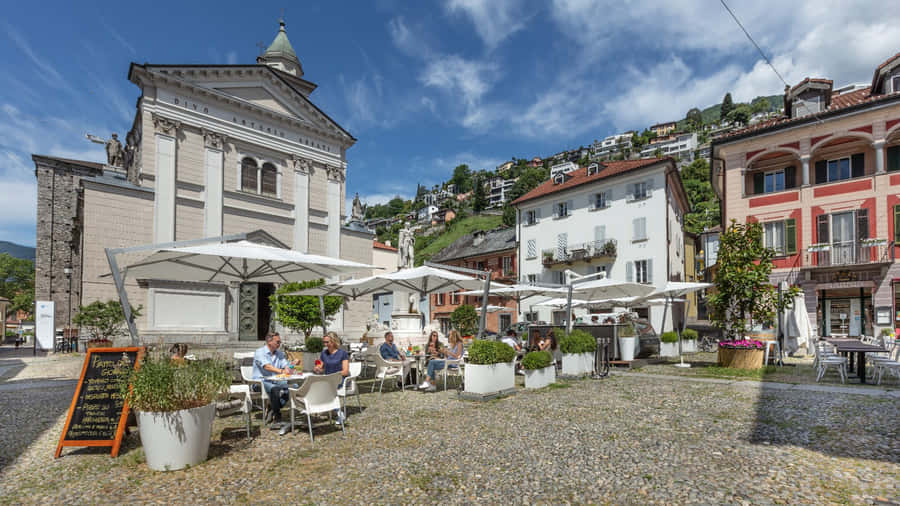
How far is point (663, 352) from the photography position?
1916 cm

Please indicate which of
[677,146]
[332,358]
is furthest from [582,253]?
[677,146]

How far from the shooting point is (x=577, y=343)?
11.8 meters

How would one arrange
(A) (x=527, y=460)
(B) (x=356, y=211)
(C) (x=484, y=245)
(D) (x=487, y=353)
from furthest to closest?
(C) (x=484, y=245) → (B) (x=356, y=211) → (D) (x=487, y=353) → (A) (x=527, y=460)

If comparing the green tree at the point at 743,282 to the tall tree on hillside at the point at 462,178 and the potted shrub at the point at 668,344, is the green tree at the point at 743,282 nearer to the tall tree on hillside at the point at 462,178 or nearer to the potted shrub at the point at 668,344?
the potted shrub at the point at 668,344

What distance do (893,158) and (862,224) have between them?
294cm

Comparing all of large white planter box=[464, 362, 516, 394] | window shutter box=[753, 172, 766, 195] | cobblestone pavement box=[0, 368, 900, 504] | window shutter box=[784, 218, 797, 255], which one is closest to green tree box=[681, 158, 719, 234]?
window shutter box=[753, 172, 766, 195]

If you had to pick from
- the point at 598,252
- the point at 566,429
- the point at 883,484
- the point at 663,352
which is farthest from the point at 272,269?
the point at 598,252

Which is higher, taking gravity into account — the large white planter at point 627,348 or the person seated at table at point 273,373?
the person seated at table at point 273,373

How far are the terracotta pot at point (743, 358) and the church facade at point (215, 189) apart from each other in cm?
1586

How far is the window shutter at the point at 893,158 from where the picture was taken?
20.7 m

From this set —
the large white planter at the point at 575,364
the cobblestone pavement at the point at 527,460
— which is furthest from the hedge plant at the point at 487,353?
the large white planter at the point at 575,364

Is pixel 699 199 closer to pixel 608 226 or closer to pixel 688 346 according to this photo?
pixel 608 226

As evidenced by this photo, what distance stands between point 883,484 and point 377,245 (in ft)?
150

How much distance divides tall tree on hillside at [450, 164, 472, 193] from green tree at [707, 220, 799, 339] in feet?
486
